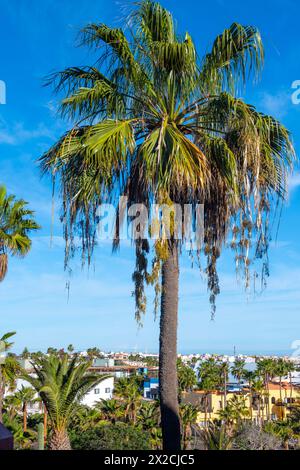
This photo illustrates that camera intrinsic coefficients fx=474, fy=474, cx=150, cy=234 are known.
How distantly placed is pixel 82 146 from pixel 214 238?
253 cm

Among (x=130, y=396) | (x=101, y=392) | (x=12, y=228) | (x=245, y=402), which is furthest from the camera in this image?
(x=101, y=392)

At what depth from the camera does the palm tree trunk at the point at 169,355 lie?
6.75m

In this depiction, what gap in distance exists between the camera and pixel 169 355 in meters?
7.13

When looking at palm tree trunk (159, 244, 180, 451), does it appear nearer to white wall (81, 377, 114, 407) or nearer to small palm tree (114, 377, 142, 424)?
small palm tree (114, 377, 142, 424)

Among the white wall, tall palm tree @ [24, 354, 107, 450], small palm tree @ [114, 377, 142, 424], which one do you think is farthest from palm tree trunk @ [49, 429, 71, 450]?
the white wall

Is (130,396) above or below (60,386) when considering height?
below

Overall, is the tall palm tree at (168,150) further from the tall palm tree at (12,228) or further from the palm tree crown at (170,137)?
the tall palm tree at (12,228)

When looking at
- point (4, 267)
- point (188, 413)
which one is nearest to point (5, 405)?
point (188, 413)

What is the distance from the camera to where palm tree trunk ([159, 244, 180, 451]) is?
22.1ft

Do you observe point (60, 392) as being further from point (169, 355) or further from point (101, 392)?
point (101, 392)

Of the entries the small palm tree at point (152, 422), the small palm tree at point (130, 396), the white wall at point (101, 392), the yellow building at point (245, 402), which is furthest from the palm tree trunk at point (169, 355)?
the white wall at point (101, 392)

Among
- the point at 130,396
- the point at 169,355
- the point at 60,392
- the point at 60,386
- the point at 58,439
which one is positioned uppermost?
the point at 169,355

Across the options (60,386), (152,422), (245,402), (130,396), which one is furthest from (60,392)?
(245,402)

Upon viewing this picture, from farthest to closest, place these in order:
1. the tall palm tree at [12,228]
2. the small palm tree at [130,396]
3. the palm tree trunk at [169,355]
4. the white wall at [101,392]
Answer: the white wall at [101,392], the small palm tree at [130,396], the tall palm tree at [12,228], the palm tree trunk at [169,355]
